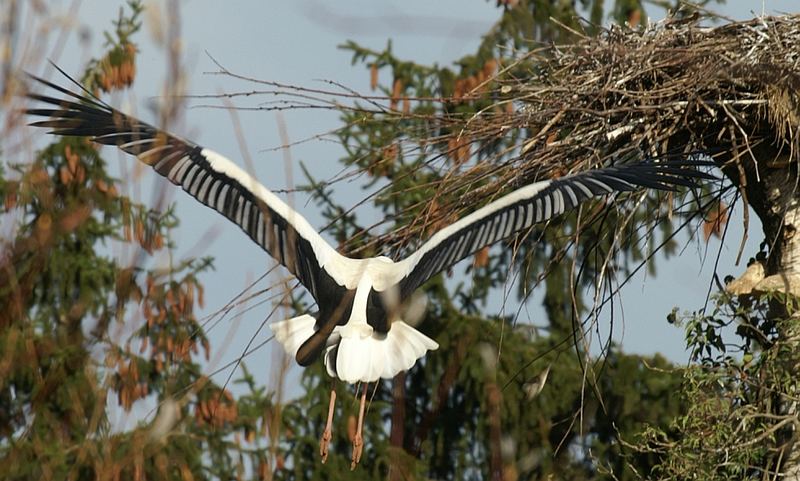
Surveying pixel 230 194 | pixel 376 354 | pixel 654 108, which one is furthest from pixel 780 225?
pixel 230 194

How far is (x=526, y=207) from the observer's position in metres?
5.03

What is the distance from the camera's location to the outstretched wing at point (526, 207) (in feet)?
16.2

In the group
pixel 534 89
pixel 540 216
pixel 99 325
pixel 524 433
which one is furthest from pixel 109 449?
pixel 524 433

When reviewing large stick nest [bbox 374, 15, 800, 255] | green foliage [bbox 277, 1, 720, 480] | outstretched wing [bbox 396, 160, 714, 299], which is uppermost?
large stick nest [bbox 374, 15, 800, 255]

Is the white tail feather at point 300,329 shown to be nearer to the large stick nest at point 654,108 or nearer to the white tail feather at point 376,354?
the white tail feather at point 376,354

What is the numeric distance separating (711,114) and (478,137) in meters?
0.75

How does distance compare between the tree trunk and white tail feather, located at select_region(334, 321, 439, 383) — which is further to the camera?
white tail feather, located at select_region(334, 321, 439, 383)

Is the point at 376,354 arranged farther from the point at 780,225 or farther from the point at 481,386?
the point at 481,386

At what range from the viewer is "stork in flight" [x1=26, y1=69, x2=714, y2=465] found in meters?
4.99

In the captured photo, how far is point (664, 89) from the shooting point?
490 cm

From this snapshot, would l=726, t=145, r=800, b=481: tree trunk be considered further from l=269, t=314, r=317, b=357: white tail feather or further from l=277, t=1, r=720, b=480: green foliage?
l=277, t=1, r=720, b=480: green foliage

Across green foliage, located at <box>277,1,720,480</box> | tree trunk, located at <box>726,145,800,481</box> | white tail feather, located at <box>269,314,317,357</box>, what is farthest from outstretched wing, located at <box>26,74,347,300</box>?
green foliage, located at <box>277,1,720,480</box>

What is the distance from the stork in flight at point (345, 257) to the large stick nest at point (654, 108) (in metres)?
0.12

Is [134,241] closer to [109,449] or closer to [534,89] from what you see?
[109,449]
